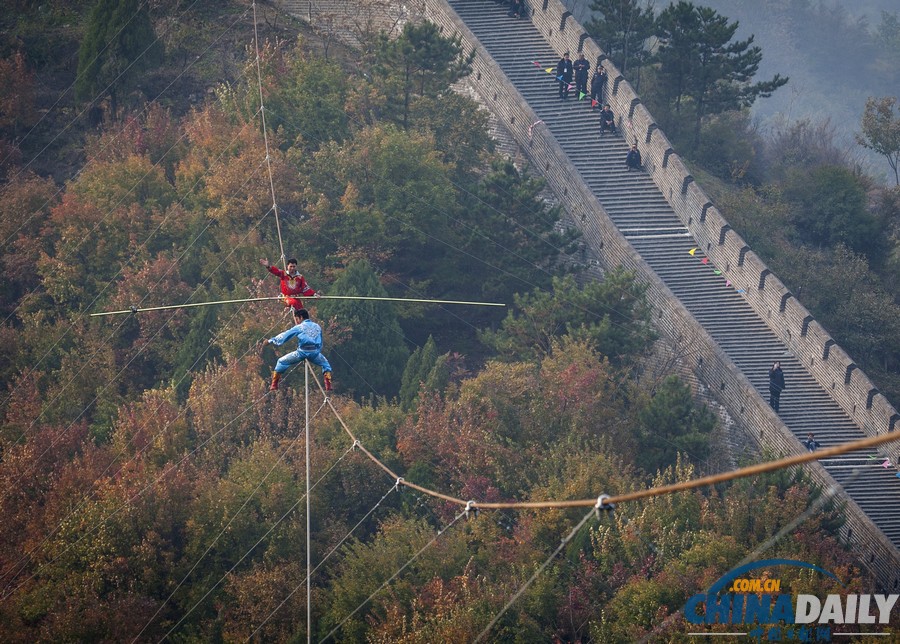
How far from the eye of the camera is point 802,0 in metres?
133

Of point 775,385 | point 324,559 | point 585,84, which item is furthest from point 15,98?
point 775,385

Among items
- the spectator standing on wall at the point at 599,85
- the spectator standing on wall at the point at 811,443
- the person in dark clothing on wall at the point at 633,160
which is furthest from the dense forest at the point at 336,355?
the spectator standing on wall at the point at 599,85

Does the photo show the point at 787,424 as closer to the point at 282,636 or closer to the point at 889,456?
the point at 889,456

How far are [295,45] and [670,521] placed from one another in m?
28.4

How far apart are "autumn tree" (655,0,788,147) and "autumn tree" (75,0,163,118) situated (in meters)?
19.1

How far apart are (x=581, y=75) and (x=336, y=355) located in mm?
12982

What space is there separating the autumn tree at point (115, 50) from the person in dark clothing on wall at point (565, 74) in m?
16.3

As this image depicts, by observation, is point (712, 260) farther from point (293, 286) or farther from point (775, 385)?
point (293, 286)

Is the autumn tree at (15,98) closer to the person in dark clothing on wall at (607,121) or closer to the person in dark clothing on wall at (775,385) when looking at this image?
the person in dark clothing on wall at (607,121)

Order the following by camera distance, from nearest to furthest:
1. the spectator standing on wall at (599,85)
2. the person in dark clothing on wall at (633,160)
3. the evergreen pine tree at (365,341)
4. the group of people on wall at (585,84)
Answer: the evergreen pine tree at (365,341)
the person in dark clothing on wall at (633,160)
the group of people on wall at (585,84)
the spectator standing on wall at (599,85)

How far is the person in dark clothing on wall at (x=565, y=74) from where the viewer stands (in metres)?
52.0

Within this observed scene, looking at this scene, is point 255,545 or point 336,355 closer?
point 255,545

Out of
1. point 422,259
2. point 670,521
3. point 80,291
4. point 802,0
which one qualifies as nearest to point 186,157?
point 80,291

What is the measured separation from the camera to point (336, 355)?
46500 millimetres
